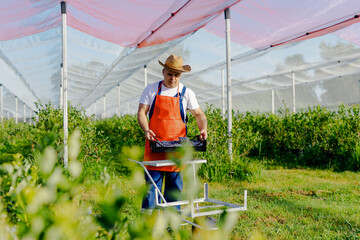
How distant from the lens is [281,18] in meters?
6.49

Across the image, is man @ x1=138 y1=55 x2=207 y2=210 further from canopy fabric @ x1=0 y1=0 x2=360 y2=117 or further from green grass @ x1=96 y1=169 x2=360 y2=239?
canopy fabric @ x1=0 y1=0 x2=360 y2=117

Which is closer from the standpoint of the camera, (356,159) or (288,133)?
(356,159)

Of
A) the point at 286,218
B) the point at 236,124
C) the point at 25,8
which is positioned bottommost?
the point at 286,218

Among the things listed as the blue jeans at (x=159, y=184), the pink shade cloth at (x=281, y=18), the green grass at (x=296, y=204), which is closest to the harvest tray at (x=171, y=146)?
the green grass at (x=296, y=204)

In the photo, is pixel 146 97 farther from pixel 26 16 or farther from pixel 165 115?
pixel 26 16

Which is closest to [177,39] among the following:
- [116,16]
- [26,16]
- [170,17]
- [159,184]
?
[116,16]

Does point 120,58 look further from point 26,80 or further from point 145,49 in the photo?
point 26,80

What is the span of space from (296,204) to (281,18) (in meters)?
3.85

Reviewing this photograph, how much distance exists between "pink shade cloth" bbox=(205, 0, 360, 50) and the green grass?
2.78 m

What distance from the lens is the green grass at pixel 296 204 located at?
3.05 m

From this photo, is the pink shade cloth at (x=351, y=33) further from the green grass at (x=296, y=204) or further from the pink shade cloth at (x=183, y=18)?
the green grass at (x=296, y=204)

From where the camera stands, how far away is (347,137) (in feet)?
21.4

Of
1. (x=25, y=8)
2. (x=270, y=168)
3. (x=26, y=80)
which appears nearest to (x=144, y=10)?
(x=25, y=8)

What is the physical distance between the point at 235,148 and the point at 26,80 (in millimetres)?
11109
